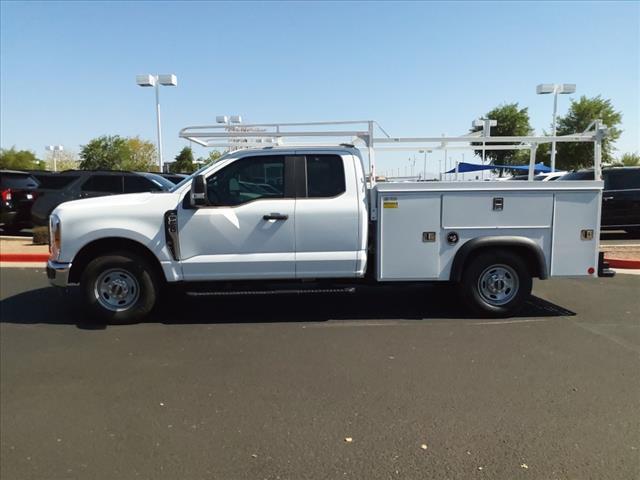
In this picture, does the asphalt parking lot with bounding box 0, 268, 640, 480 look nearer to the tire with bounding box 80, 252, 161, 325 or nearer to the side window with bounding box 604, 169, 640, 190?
the tire with bounding box 80, 252, 161, 325

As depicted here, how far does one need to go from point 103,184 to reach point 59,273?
6974 mm

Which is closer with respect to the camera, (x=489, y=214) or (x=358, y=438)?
(x=358, y=438)

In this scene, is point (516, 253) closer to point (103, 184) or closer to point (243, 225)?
point (243, 225)

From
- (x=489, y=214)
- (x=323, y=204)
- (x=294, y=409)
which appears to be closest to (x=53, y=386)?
(x=294, y=409)

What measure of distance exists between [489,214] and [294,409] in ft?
11.1

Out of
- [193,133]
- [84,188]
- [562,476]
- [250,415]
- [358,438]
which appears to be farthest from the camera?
[84,188]

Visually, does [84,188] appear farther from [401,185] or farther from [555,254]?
[555,254]

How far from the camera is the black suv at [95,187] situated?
12.0m

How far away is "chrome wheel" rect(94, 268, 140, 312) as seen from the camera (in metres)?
5.85

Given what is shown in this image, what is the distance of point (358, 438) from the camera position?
10.8 ft

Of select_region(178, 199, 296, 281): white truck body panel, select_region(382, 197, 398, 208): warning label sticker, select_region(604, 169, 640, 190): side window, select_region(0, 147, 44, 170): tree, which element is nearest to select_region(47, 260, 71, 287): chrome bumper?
select_region(178, 199, 296, 281): white truck body panel

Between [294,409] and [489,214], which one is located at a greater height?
[489,214]

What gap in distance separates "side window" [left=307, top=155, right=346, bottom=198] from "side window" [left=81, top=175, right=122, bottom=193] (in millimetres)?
7684

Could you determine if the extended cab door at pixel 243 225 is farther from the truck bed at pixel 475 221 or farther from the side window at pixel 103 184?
the side window at pixel 103 184
